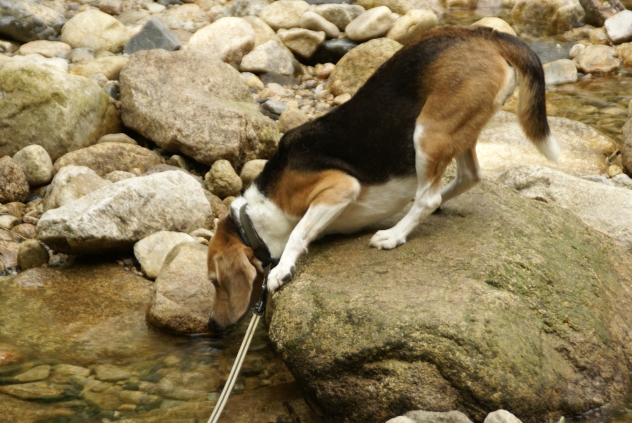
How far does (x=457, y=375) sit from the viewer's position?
3418 mm

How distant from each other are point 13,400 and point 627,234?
4.78m

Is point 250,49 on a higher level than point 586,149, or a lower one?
higher

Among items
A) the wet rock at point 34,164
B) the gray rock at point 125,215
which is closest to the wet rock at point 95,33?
the wet rock at point 34,164

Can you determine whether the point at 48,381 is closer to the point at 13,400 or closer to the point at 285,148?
the point at 13,400

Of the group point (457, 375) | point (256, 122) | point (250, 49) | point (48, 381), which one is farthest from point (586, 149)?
point (48, 381)

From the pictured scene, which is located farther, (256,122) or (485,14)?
(485,14)

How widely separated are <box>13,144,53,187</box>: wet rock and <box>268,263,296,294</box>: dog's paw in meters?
3.74

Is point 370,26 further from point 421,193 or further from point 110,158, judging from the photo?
point 421,193

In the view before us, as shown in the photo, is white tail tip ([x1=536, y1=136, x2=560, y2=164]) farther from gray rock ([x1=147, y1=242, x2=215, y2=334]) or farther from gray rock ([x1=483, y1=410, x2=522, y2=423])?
gray rock ([x1=147, y1=242, x2=215, y2=334])

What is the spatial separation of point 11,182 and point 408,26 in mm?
7289

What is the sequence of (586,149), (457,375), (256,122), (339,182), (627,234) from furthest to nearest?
(586,149) → (256,122) → (627,234) → (339,182) → (457,375)

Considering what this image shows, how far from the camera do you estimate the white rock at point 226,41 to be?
10.5 meters

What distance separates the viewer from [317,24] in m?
11.8

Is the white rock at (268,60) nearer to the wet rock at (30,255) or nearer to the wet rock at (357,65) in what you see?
the wet rock at (357,65)
